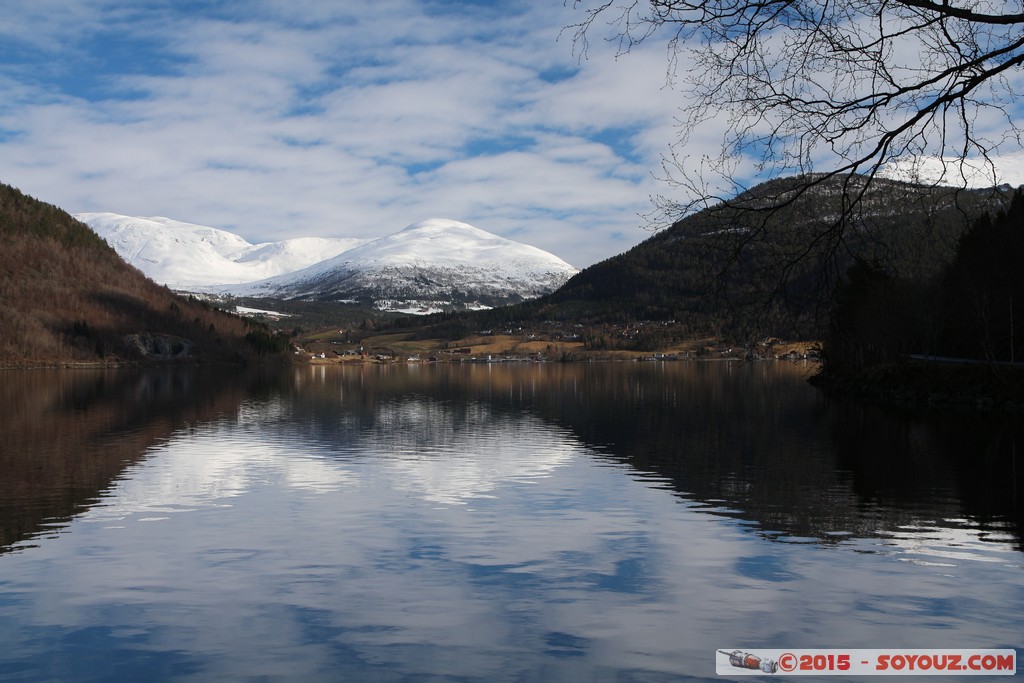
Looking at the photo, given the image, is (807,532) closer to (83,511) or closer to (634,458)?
(634,458)

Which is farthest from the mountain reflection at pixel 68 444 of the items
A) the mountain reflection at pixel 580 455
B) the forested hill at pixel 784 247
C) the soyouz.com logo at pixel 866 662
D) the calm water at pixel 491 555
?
the forested hill at pixel 784 247

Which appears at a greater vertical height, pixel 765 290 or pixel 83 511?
pixel 765 290

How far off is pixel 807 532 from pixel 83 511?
64.7ft

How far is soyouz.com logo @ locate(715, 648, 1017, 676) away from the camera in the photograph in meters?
12.8

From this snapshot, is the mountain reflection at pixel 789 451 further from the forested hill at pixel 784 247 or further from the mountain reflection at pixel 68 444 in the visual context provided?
the forested hill at pixel 784 247

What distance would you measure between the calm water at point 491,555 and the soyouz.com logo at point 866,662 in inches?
14.3

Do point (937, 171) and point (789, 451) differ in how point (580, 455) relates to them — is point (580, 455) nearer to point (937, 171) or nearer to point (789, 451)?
point (789, 451)

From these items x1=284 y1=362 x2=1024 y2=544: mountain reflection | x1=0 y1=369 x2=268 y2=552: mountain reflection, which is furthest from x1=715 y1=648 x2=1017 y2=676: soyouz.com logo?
x1=0 y1=369 x2=268 y2=552: mountain reflection

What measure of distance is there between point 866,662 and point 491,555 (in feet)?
29.4

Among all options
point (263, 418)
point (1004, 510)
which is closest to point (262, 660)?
point (1004, 510)

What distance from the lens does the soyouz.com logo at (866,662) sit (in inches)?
505

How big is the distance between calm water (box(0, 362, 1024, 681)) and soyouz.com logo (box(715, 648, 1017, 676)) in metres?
0.36

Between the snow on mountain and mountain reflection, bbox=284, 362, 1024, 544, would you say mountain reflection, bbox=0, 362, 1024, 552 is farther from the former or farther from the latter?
the snow on mountain

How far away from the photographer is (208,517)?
25188 millimetres
